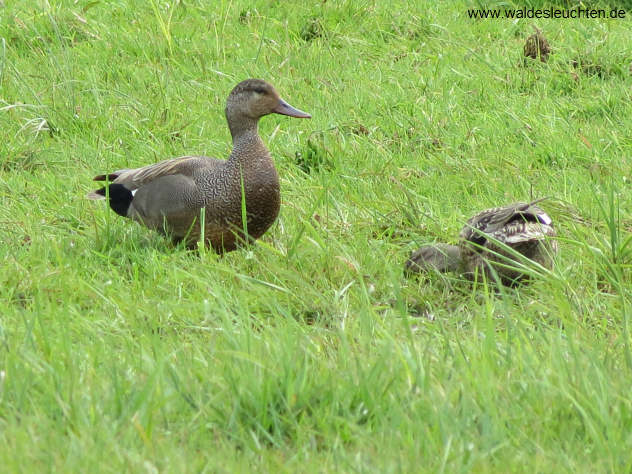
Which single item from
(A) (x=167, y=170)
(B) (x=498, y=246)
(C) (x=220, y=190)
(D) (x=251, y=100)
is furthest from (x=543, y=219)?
(A) (x=167, y=170)

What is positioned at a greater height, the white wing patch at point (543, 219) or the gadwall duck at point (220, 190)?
the gadwall duck at point (220, 190)

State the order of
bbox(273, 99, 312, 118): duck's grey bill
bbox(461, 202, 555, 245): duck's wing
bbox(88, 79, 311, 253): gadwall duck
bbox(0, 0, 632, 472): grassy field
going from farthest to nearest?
bbox(273, 99, 312, 118): duck's grey bill, bbox(88, 79, 311, 253): gadwall duck, bbox(461, 202, 555, 245): duck's wing, bbox(0, 0, 632, 472): grassy field

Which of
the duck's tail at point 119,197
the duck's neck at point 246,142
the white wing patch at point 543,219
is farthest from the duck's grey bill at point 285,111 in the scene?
the white wing patch at point 543,219

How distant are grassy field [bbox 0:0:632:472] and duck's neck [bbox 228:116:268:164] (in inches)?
16.9

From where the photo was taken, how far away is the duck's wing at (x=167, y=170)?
Result: 4.89 meters

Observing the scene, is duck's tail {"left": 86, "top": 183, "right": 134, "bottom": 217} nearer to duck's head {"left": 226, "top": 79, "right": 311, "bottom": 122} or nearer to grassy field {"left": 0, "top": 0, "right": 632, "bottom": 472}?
grassy field {"left": 0, "top": 0, "right": 632, "bottom": 472}

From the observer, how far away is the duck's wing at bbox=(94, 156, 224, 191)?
489cm

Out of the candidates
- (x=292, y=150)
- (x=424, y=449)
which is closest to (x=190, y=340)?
(x=424, y=449)

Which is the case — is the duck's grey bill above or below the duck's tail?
above

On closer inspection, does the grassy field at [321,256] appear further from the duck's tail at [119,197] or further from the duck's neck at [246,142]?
the duck's neck at [246,142]

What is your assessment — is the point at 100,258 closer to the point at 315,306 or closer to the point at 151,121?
the point at 315,306

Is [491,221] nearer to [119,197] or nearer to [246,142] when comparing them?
[246,142]

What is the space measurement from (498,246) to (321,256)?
2.68ft

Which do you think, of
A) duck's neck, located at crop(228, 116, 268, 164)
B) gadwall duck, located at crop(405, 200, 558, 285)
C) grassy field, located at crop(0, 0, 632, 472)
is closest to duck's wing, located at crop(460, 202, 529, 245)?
gadwall duck, located at crop(405, 200, 558, 285)
